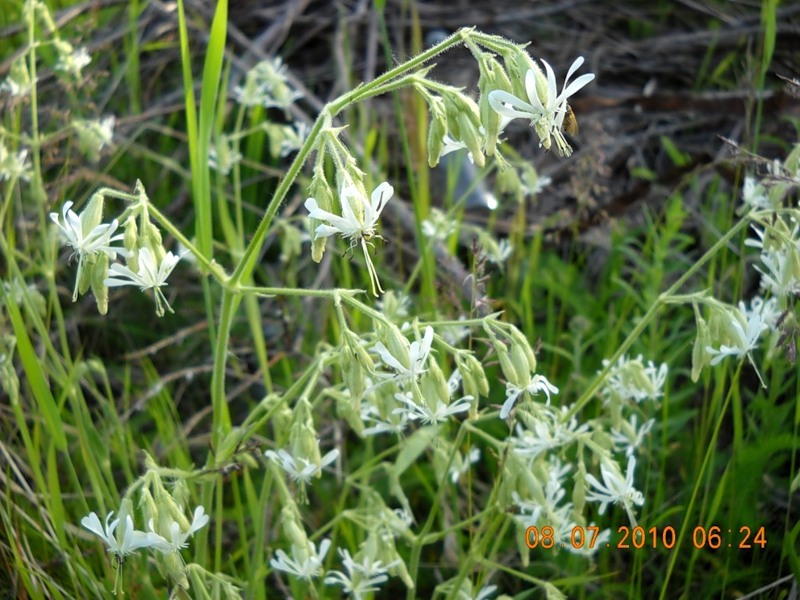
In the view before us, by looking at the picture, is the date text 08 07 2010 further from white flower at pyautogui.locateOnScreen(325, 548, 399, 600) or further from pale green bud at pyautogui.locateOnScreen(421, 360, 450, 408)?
pale green bud at pyautogui.locateOnScreen(421, 360, 450, 408)

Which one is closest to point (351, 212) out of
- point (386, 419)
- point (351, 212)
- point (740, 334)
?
point (351, 212)

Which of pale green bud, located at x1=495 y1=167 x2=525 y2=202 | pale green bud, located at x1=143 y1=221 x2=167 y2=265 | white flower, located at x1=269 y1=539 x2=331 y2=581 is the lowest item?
white flower, located at x1=269 y1=539 x2=331 y2=581

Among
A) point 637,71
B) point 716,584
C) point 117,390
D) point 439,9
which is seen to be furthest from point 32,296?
point 637,71

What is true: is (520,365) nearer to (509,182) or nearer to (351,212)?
(351,212)

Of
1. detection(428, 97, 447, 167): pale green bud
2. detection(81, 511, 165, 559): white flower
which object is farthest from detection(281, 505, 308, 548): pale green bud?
detection(428, 97, 447, 167): pale green bud

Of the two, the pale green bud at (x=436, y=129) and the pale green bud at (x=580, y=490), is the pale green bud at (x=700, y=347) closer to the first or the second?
the pale green bud at (x=580, y=490)

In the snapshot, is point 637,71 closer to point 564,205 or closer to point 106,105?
point 564,205

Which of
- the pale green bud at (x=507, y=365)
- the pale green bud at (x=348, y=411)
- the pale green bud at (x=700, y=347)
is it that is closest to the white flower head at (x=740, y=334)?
the pale green bud at (x=700, y=347)
